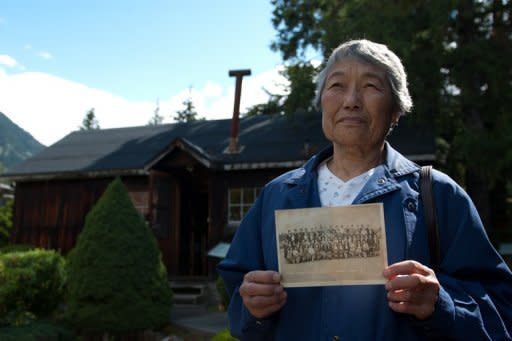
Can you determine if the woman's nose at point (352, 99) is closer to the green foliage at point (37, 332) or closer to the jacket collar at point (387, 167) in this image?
the jacket collar at point (387, 167)

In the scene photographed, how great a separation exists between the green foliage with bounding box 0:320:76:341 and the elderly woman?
22.9 feet

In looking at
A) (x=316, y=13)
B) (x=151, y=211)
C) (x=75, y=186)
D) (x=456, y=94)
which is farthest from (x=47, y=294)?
(x=316, y=13)

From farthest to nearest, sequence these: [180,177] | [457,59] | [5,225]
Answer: [5,225] → [180,177] → [457,59]

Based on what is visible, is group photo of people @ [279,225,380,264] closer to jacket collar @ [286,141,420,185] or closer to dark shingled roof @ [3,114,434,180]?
jacket collar @ [286,141,420,185]

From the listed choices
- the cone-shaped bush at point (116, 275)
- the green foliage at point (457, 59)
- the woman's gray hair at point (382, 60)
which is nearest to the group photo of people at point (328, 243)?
the woman's gray hair at point (382, 60)

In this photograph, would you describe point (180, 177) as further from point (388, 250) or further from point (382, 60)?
point (388, 250)

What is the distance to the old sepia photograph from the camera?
1.85 m

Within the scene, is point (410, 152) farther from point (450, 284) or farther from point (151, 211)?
point (450, 284)

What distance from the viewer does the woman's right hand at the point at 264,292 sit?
6.24 feet

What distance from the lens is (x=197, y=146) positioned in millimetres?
16344

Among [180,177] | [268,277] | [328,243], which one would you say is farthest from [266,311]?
[180,177]

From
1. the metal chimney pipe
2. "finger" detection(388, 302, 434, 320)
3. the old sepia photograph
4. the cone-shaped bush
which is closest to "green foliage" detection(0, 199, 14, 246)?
the metal chimney pipe

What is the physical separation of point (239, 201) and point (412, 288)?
1370cm

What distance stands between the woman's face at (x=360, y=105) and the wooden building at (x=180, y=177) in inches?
464
